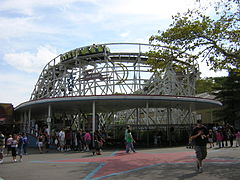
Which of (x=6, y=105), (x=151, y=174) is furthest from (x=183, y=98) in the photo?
(x=6, y=105)

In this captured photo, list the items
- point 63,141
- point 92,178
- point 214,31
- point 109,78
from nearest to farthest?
point 92,178 → point 214,31 → point 63,141 → point 109,78

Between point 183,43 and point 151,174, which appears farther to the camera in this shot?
point 183,43

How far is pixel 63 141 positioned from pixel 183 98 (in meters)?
9.82

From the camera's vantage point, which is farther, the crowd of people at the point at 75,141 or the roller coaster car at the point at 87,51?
the roller coaster car at the point at 87,51

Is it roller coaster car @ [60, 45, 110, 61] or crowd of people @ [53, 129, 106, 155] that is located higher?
roller coaster car @ [60, 45, 110, 61]

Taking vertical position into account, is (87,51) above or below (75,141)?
above

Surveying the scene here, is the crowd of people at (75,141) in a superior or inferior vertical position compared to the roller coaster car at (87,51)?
inferior

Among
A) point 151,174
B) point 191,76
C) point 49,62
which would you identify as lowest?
point 151,174

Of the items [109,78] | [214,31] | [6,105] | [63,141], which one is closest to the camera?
[214,31]

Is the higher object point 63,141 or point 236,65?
point 236,65

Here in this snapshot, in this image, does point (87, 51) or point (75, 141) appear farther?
point (87, 51)

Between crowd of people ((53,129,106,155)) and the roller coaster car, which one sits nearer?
crowd of people ((53,129,106,155))

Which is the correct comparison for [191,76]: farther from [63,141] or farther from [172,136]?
[63,141]

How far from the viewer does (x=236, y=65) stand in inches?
571
